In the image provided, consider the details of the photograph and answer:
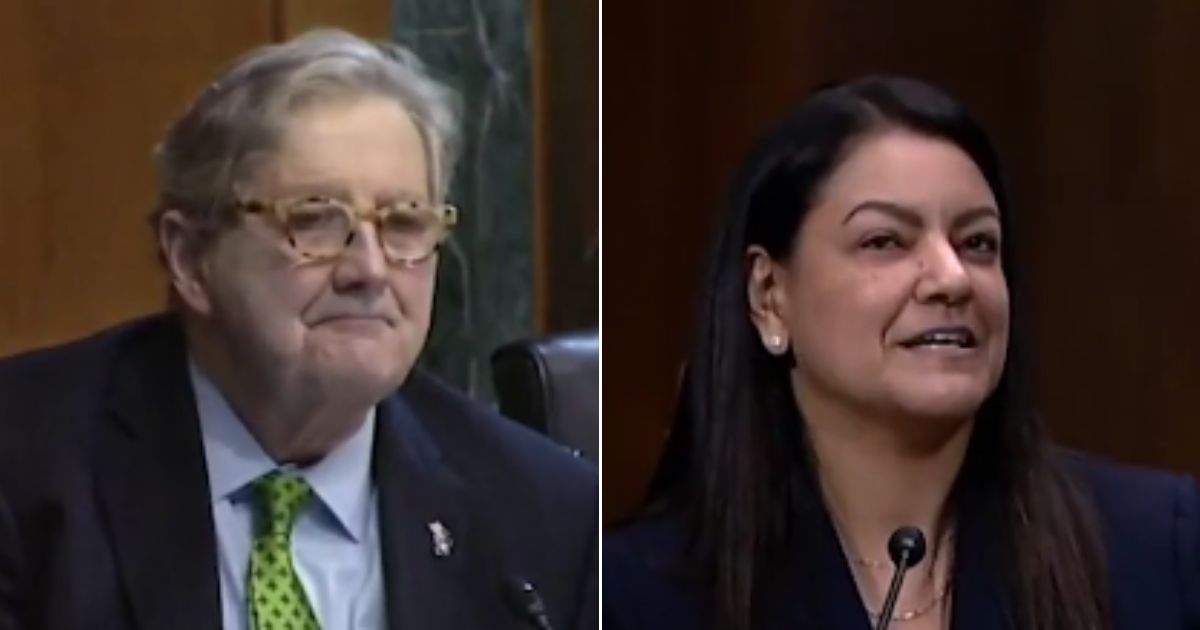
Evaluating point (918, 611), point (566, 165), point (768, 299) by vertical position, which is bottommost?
point (918, 611)

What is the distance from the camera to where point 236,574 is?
1.44 m

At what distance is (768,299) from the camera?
158 cm

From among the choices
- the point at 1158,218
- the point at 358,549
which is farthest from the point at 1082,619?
the point at 358,549

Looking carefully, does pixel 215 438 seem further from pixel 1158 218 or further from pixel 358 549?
pixel 1158 218

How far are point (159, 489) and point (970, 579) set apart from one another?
65 cm

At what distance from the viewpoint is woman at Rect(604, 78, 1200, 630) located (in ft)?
5.14

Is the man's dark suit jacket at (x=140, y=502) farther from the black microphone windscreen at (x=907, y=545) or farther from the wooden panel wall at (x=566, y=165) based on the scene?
the black microphone windscreen at (x=907, y=545)

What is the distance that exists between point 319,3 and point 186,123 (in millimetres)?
138

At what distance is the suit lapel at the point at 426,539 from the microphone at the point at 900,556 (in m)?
0.30

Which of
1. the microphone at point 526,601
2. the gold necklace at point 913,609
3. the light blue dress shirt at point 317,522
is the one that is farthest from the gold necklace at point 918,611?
the light blue dress shirt at point 317,522

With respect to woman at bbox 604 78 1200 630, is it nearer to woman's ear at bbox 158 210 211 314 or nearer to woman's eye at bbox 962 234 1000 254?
woman's eye at bbox 962 234 1000 254

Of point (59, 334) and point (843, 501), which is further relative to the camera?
point (843, 501)

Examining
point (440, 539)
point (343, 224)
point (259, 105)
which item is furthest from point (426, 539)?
point (259, 105)

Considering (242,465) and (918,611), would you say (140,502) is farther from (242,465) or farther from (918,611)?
(918,611)
